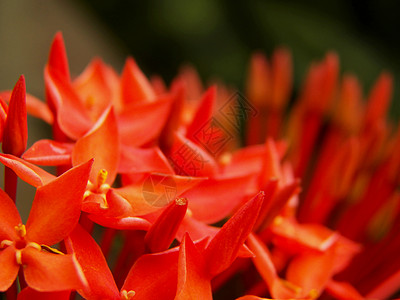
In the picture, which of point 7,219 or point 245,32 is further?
point 245,32

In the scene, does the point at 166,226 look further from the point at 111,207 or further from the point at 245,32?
the point at 245,32

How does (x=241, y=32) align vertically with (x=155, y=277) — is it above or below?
above

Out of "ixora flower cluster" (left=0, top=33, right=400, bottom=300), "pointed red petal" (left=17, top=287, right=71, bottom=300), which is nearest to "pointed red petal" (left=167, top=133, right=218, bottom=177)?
"ixora flower cluster" (left=0, top=33, right=400, bottom=300)

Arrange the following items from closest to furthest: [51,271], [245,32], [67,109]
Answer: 1. [51,271]
2. [67,109]
3. [245,32]

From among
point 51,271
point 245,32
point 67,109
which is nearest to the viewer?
point 51,271

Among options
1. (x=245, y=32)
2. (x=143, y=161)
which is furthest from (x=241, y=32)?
(x=143, y=161)

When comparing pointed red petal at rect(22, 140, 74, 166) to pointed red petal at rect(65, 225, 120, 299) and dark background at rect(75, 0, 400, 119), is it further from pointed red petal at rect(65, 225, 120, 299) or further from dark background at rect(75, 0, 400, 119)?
dark background at rect(75, 0, 400, 119)

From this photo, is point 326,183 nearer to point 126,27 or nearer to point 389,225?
point 389,225
